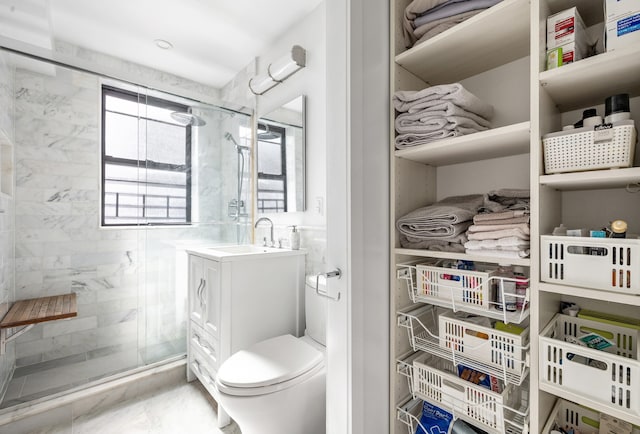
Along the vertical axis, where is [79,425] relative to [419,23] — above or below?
below

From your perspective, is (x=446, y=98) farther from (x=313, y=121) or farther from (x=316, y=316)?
(x=316, y=316)

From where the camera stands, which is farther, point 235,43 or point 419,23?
point 235,43

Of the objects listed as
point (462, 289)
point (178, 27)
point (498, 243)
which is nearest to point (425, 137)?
point (498, 243)

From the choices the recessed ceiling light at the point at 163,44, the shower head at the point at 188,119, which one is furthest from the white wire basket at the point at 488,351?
the recessed ceiling light at the point at 163,44

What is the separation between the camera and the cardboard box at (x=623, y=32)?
673 millimetres

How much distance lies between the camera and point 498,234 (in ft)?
2.90

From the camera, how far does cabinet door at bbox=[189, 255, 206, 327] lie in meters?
1.91

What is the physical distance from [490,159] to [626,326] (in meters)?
0.68

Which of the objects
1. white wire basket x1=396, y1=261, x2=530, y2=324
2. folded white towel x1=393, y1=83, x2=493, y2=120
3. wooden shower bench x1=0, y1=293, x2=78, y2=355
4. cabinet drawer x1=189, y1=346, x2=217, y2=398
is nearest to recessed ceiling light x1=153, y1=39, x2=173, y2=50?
wooden shower bench x1=0, y1=293, x2=78, y2=355

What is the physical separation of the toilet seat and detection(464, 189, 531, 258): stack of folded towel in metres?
0.94

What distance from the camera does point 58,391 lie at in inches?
69.5

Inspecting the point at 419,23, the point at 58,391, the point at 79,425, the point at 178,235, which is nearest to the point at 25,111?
the point at 178,235

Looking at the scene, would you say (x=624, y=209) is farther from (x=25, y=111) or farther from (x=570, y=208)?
(x=25, y=111)

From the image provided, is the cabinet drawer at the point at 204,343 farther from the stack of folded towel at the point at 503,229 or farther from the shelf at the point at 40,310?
the stack of folded towel at the point at 503,229
